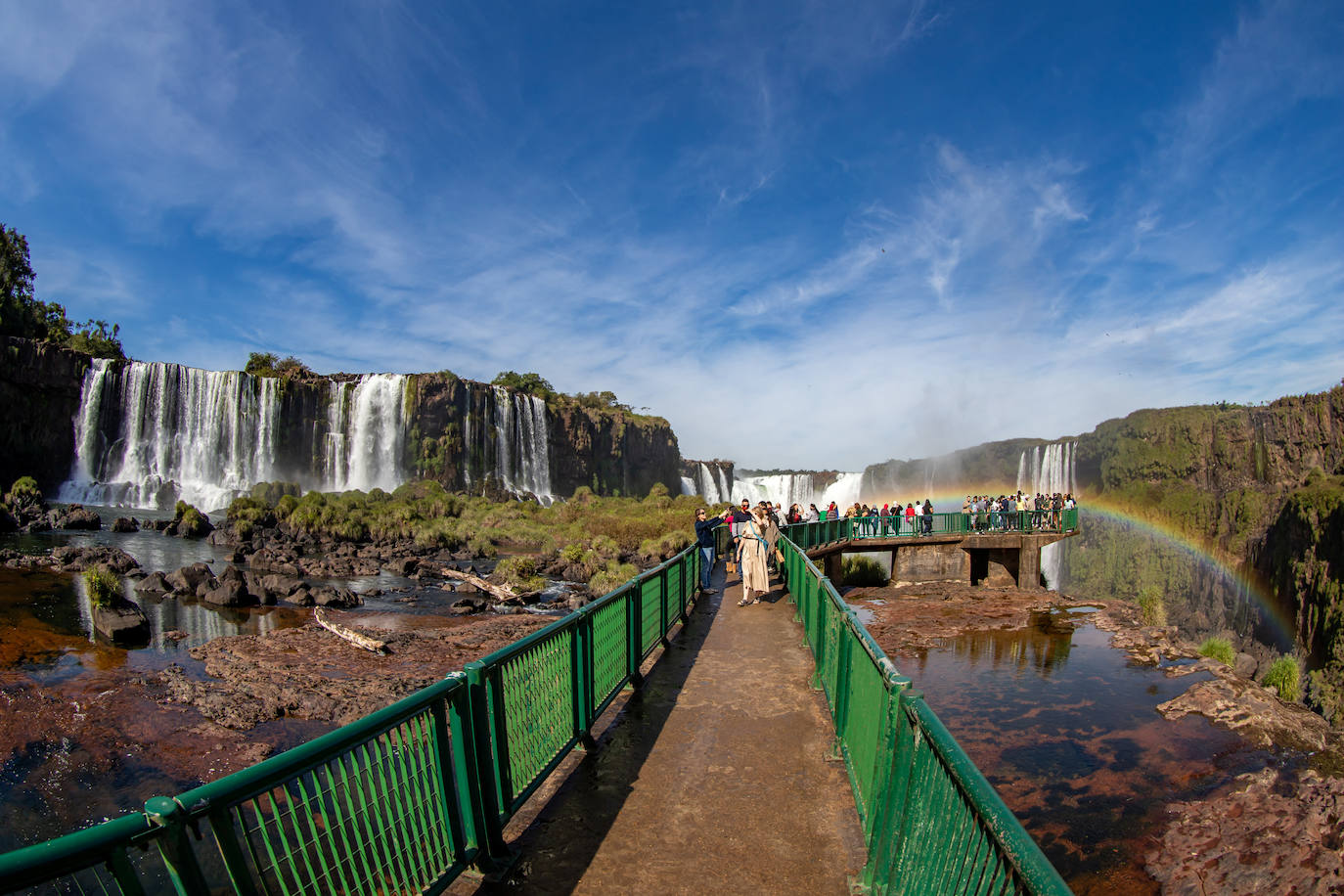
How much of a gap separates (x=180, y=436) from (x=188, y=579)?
34.4 metres

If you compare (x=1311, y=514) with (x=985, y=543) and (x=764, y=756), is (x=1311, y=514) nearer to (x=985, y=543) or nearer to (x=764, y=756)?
(x=985, y=543)

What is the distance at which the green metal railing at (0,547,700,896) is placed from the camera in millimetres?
2064

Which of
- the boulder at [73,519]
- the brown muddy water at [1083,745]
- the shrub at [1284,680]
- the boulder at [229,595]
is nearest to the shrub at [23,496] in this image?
the boulder at [73,519]

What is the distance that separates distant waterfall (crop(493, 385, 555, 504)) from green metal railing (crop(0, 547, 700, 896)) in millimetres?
57540

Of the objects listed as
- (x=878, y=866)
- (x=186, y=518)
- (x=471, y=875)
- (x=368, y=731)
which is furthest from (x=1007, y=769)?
(x=186, y=518)

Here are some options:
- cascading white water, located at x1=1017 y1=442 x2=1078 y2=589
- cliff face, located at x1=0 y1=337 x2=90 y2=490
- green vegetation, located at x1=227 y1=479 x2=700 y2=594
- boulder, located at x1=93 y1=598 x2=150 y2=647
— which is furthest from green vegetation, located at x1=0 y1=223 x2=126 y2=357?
cascading white water, located at x1=1017 y1=442 x2=1078 y2=589

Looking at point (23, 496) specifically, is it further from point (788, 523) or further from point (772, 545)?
point (772, 545)

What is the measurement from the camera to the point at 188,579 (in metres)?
19.0

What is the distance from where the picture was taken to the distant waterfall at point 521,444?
63.0 meters

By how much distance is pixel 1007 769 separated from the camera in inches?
387

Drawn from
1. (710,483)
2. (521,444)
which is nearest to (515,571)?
(521,444)

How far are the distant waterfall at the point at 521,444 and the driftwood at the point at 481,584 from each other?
38263mm

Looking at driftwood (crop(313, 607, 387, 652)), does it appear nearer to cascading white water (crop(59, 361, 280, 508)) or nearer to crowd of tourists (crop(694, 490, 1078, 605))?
crowd of tourists (crop(694, 490, 1078, 605))

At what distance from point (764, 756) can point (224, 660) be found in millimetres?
11166
